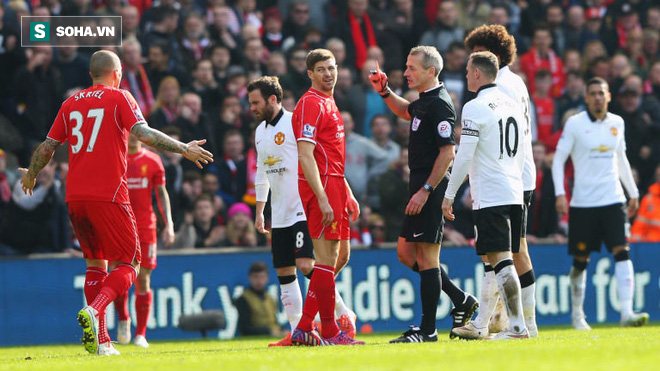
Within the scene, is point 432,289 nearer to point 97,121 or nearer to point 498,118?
point 498,118

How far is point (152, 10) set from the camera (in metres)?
17.6

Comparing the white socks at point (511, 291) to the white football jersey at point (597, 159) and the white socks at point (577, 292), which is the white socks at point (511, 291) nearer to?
the white football jersey at point (597, 159)

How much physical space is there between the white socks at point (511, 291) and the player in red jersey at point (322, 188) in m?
1.41

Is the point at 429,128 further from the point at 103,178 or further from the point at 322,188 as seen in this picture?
the point at 103,178

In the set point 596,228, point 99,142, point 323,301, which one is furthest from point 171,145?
point 596,228

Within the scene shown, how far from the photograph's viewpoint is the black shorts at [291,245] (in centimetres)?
1023

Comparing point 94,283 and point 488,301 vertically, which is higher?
point 94,283

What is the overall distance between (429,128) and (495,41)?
4.16 ft

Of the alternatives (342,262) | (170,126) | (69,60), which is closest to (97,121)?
(342,262)

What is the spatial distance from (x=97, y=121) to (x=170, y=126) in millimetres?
Answer: 6509

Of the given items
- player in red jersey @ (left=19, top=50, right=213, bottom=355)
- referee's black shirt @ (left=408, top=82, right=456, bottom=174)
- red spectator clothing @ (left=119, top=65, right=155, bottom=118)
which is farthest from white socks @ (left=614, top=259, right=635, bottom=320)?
red spectator clothing @ (left=119, top=65, right=155, bottom=118)

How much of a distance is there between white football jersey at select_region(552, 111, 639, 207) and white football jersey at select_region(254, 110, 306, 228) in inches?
152

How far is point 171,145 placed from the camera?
352 inches

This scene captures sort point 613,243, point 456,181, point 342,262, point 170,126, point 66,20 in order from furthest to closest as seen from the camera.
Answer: point 66,20
point 170,126
point 613,243
point 342,262
point 456,181
